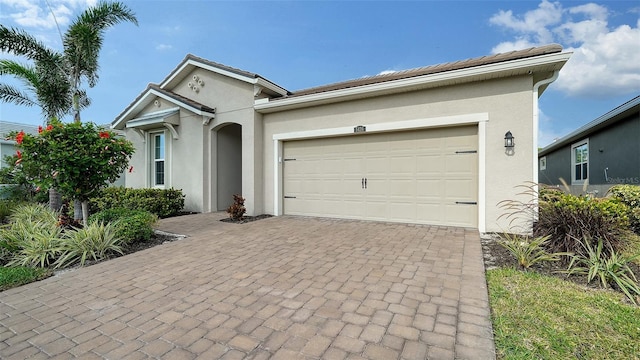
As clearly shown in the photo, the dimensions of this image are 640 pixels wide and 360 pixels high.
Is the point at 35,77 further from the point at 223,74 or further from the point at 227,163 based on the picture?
the point at 227,163

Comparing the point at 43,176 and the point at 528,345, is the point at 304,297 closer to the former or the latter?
the point at 528,345

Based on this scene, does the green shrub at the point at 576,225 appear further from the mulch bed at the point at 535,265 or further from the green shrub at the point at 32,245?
the green shrub at the point at 32,245

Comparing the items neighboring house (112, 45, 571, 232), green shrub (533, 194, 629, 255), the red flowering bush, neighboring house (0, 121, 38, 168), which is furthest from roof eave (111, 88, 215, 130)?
green shrub (533, 194, 629, 255)

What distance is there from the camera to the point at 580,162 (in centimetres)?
1289

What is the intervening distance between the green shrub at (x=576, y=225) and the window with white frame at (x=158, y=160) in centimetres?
1145

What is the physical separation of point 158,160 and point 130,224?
5858 mm

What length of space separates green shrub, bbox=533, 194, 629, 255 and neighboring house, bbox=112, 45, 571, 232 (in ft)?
4.02

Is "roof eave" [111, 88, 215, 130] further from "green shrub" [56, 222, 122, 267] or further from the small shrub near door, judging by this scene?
"green shrub" [56, 222, 122, 267]

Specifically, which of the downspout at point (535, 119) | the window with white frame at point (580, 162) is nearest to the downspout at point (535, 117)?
the downspout at point (535, 119)

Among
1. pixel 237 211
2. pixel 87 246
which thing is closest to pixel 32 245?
pixel 87 246

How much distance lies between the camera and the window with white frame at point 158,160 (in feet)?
34.7

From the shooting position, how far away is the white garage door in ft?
21.5

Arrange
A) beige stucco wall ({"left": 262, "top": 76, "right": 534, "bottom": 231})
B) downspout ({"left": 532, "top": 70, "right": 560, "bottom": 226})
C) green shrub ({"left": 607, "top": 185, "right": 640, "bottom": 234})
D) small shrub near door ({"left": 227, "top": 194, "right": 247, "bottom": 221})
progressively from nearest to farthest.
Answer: downspout ({"left": 532, "top": 70, "right": 560, "bottom": 226})
beige stucco wall ({"left": 262, "top": 76, "right": 534, "bottom": 231})
green shrub ({"left": 607, "top": 185, "right": 640, "bottom": 234})
small shrub near door ({"left": 227, "top": 194, "right": 247, "bottom": 221})

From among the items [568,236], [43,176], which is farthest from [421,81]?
[43,176]
